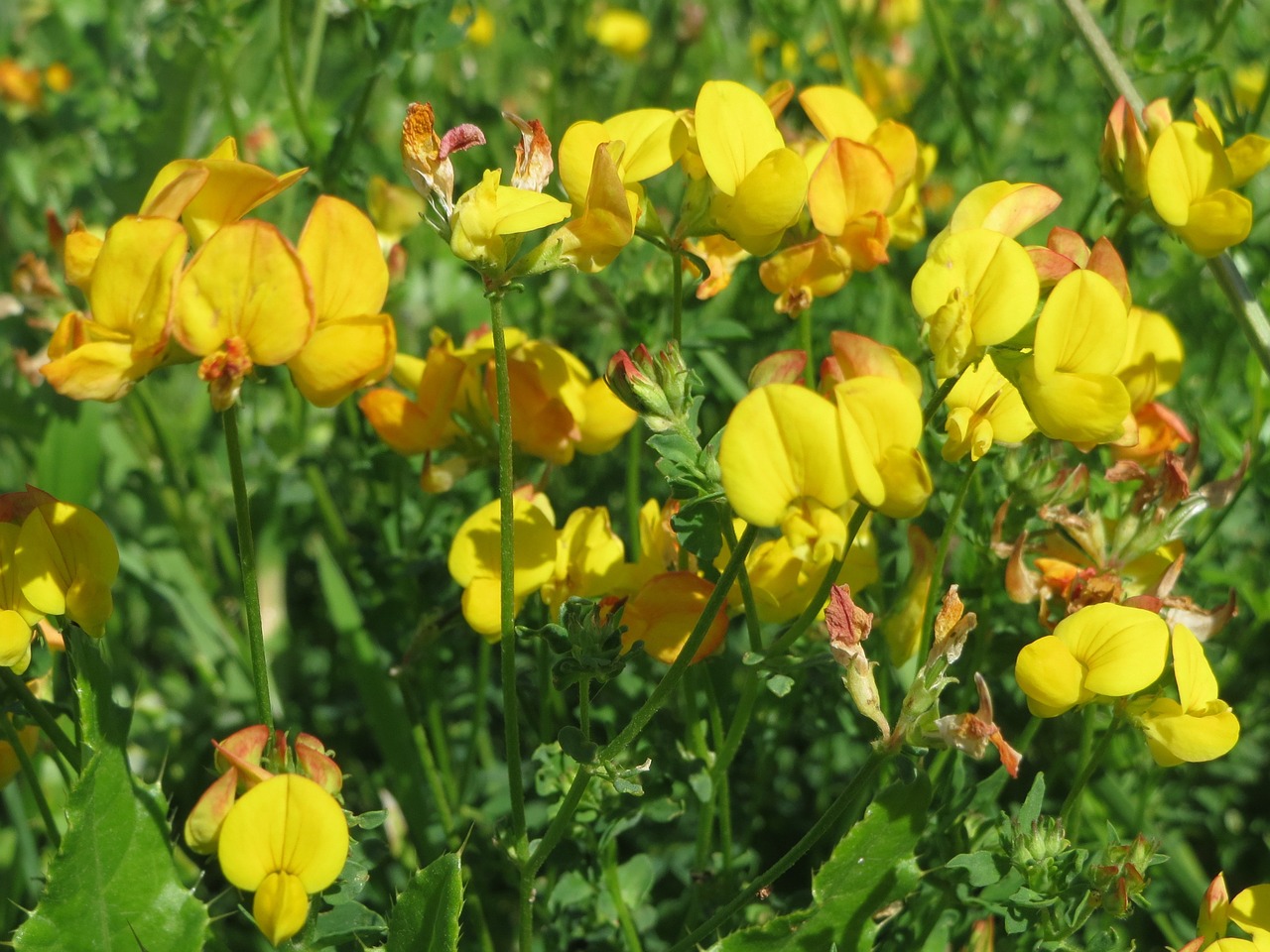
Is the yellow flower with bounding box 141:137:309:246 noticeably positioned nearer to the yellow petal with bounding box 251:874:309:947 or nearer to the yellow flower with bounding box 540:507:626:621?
the yellow flower with bounding box 540:507:626:621

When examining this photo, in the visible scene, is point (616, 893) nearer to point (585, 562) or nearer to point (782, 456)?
point (585, 562)

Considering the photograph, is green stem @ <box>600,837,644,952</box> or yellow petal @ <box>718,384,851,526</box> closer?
yellow petal @ <box>718,384,851,526</box>

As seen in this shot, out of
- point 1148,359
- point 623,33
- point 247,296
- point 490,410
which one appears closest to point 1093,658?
point 1148,359

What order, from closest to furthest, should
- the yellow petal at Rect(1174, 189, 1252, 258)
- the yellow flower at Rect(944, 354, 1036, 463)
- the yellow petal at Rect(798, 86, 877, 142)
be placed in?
the yellow flower at Rect(944, 354, 1036, 463) → the yellow petal at Rect(1174, 189, 1252, 258) → the yellow petal at Rect(798, 86, 877, 142)

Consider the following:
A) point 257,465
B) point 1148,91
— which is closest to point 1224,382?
point 1148,91

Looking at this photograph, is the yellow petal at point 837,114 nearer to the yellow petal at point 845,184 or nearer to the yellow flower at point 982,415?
the yellow petal at point 845,184

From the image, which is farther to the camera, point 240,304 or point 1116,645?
point 1116,645

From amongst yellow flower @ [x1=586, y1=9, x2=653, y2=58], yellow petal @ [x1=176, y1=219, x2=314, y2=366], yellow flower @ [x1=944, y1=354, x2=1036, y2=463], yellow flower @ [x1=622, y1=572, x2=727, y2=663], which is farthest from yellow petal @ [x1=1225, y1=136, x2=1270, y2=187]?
yellow flower @ [x1=586, y1=9, x2=653, y2=58]
